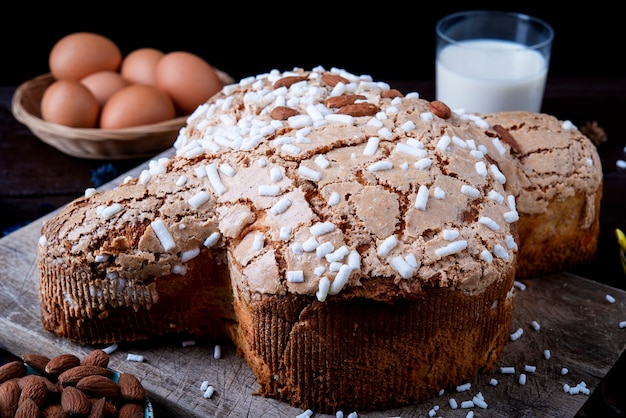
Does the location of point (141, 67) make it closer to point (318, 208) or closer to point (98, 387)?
point (318, 208)

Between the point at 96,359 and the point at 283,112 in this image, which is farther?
the point at 283,112

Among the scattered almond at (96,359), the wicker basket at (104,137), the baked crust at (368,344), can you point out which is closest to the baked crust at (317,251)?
the baked crust at (368,344)

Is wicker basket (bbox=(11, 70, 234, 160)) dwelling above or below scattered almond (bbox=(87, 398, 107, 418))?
below

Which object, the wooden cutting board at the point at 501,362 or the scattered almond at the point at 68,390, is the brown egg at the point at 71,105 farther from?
the scattered almond at the point at 68,390

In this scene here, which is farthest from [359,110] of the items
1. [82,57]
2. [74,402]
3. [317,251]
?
[82,57]

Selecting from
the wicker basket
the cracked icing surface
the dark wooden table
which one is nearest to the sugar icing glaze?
the cracked icing surface

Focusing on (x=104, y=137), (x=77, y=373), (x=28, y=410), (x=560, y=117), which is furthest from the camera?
(x=560, y=117)

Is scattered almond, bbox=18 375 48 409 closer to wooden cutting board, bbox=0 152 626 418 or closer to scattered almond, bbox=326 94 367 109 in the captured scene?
wooden cutting board, bbox=0 152 626 418
